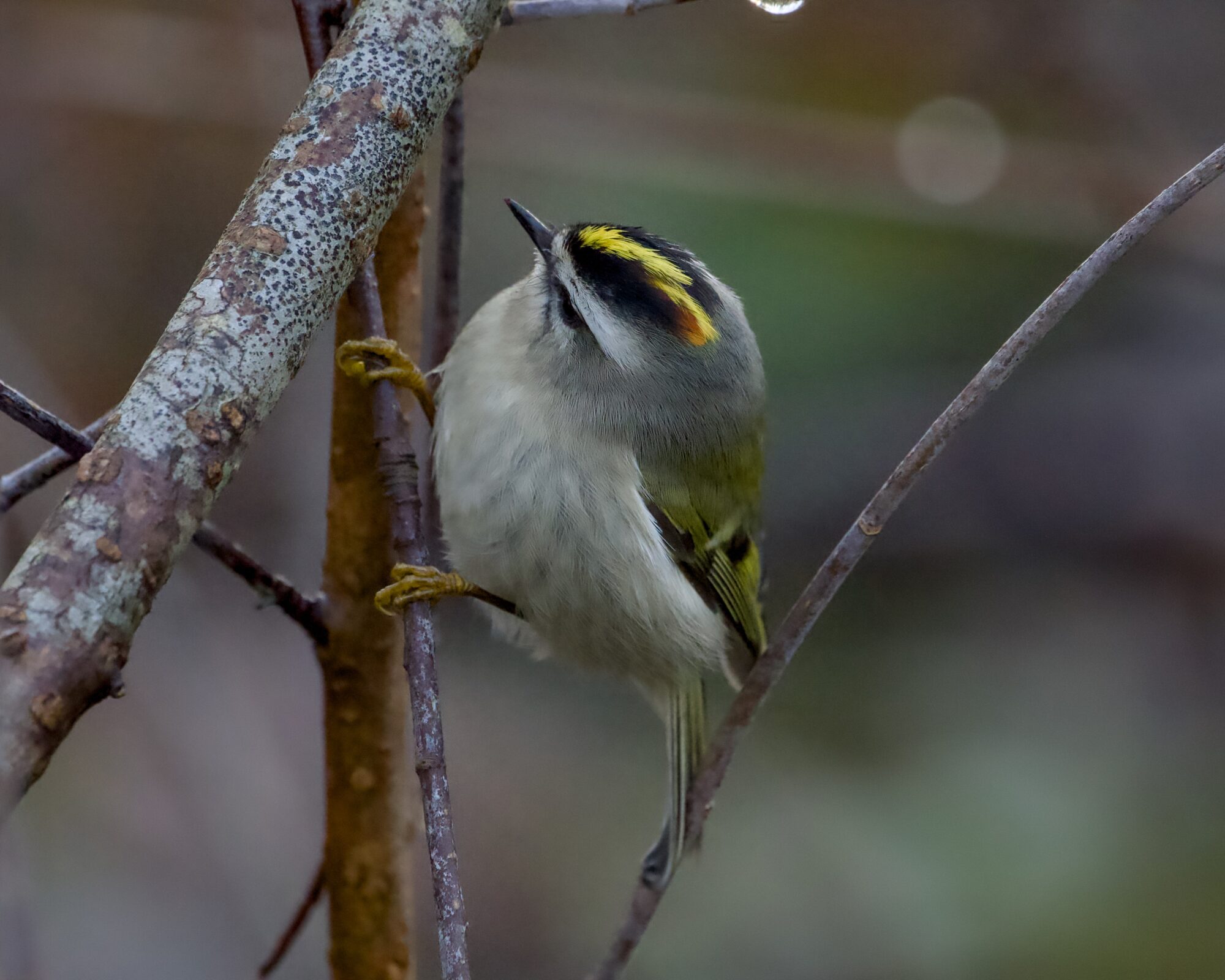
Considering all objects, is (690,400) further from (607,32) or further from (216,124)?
(607,32)

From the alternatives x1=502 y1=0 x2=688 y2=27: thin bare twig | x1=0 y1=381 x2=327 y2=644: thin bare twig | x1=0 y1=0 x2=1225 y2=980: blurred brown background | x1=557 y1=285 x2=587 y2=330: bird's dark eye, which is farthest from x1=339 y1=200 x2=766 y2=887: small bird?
x1=0 y1=0 x2=1225 y2=980: blurred brown background

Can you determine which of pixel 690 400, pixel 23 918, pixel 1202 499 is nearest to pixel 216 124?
pixel 690 400

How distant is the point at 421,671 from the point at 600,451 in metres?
0.63

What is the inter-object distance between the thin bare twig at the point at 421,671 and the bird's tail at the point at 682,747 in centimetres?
62

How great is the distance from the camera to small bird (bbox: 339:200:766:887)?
1685 mm

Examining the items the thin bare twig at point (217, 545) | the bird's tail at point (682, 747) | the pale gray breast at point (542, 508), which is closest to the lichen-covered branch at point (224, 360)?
the thin bare twig at point (217, 545)

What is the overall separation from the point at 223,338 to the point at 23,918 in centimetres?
73

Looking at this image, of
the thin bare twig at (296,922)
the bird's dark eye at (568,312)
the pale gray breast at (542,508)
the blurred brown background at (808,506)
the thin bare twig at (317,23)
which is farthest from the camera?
the blurred brown background at (808,506)

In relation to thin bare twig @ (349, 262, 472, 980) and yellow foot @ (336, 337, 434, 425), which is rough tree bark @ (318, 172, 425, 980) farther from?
thin bare twig @ (349, 262, 472, 980)

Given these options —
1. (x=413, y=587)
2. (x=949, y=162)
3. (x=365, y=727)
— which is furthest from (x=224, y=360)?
(x=949, y=162)

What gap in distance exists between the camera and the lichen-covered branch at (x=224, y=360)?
0.68m

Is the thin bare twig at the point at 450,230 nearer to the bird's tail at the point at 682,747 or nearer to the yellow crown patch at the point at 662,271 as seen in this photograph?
the yellow crown patch at the point at 662,271

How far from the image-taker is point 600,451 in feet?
5.63

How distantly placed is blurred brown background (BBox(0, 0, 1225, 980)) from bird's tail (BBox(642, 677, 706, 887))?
3.98 feet
